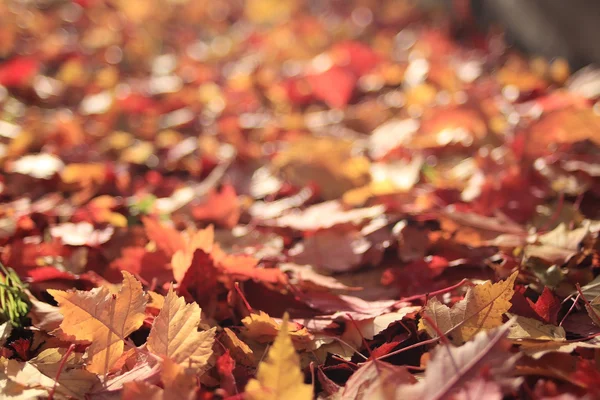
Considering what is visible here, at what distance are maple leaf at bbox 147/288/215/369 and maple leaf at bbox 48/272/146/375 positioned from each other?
0.16 ft

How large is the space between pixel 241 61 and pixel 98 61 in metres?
0.65

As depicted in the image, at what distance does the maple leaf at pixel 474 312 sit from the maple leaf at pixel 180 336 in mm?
317

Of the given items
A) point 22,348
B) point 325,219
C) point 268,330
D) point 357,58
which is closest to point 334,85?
point 357,58

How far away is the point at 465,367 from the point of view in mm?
598

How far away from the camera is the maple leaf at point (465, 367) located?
0.59 m

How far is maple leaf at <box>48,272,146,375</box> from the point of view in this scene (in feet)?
2.30

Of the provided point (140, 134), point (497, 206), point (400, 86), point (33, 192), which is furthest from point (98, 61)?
point (497, 206)

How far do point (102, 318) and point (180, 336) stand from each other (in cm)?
12

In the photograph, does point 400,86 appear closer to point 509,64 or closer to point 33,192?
point 509,64

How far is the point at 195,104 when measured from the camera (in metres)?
1.90

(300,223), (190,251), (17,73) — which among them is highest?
(17,73)

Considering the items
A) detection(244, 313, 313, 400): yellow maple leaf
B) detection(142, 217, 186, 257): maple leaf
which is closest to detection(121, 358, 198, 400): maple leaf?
detection(244, 313, 313, 400): yellow maple leaf

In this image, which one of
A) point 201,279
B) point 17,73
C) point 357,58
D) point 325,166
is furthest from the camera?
point 357,58

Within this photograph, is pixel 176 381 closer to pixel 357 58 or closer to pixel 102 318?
pixel 102 318
